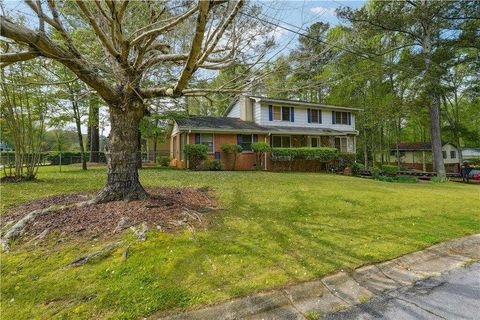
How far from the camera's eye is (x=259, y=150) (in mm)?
16297

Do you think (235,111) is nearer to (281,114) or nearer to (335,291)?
(281,114)

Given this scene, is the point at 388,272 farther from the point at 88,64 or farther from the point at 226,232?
the point at 88,64

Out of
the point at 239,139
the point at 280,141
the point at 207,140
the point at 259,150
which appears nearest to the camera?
the point at 259,150

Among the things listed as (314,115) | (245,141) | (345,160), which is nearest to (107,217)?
(245,141)

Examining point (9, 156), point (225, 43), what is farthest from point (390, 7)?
point (9, 156)

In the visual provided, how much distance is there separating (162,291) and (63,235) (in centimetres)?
218

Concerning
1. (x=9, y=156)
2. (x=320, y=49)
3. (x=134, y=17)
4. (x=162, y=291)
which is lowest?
(x=162, y=291)

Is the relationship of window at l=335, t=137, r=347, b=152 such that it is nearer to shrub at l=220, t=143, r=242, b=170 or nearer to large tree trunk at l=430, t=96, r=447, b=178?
large tree trunk at l=430, t=96, r=447, b=178

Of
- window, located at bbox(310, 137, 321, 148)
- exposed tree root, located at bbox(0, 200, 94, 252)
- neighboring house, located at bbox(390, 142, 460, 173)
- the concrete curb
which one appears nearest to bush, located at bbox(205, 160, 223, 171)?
window, located at bbox(310, 137, 321, 148)

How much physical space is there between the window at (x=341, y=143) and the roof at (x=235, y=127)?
44.0 inches

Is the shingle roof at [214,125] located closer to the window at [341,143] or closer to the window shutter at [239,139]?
the window shutter at [239,139]

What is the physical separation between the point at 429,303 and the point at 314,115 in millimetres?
19270

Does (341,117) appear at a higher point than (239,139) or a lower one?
higher

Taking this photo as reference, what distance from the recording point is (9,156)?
964cm
